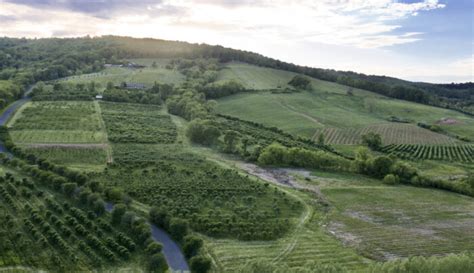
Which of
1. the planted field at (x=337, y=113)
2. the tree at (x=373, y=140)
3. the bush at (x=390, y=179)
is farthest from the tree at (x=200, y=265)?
the planted field at (x=337, y=113)

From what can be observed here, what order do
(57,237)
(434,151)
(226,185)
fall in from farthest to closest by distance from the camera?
(434,151) < (226,185) < (57,237)

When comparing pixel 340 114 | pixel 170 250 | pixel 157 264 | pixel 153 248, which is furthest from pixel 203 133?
pixel 157 264

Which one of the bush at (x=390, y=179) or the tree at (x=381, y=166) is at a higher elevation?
the tree at (x=381, y=166)

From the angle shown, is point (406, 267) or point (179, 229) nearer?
point (406, 267)

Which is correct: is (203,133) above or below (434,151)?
below

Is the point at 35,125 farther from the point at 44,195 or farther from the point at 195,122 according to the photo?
the point at 44,195

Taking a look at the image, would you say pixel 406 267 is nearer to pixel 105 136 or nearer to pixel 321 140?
pixel 321 140

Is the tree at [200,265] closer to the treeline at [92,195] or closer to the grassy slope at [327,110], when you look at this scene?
the treeline at [92,195]
